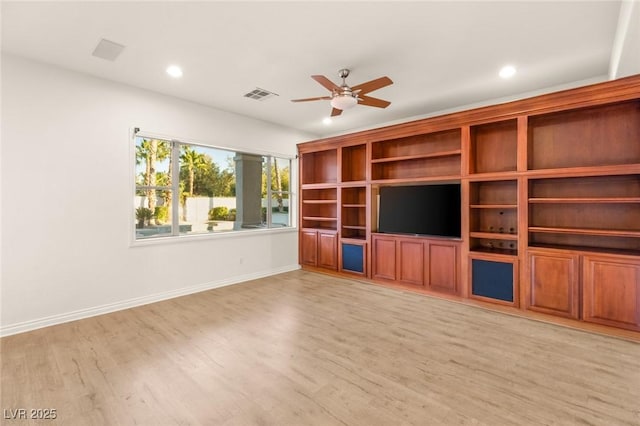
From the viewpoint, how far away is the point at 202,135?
4941mm

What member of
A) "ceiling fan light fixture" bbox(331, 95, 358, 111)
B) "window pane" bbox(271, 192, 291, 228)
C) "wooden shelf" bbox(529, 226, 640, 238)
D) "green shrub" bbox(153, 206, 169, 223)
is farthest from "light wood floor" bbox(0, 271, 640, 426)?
"window pane" bbox(271, 192, 291, 228)

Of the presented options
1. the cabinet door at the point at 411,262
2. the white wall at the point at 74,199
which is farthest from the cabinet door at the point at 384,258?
the white wall at the point at 74,199

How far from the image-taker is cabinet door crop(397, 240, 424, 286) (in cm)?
475

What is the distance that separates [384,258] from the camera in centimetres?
519

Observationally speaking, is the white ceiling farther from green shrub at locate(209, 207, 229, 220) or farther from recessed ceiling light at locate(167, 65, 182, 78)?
green shrub at locate(209, 207, 229, 220)

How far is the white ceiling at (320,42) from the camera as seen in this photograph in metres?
2.55

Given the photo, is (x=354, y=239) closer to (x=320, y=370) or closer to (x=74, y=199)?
(x=320, y=370)

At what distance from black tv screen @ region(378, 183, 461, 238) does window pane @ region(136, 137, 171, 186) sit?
3.50 m

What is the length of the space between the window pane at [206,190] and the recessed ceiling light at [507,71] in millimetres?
4290

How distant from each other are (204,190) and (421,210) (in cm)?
358

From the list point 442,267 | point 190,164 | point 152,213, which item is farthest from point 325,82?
point 152,213

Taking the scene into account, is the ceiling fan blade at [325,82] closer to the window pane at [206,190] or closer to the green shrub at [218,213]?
the window pane at [206,190]

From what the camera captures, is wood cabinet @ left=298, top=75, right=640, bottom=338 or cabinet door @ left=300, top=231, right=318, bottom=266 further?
cabinet door @ left=300, top=231, right=318, bottom=266

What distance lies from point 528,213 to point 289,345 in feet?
10.8
